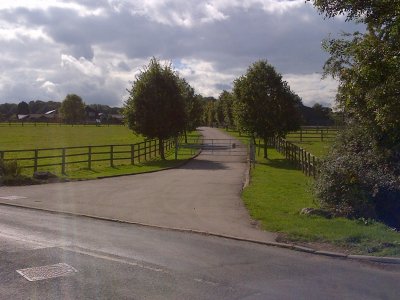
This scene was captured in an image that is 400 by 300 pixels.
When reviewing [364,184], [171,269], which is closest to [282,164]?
[364,184]

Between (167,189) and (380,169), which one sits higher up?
(380,169)

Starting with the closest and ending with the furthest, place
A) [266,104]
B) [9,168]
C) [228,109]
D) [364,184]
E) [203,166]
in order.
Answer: [364,184], [9,168], [203,166], [266,104], [228,109]

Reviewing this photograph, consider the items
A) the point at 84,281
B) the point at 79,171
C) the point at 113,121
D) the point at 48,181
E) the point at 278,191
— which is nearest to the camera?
the point at 84,281

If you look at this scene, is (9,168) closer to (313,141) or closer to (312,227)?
(312,227)

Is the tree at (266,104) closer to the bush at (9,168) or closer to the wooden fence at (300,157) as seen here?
→ the wooden fence at (300,157)

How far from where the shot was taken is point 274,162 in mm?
35750

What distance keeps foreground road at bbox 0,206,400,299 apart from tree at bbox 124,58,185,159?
2431 cm

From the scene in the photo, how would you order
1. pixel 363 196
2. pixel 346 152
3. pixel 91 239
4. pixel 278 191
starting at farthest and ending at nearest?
pixel 278 191 < pixel 346 152 < pixel 363 196 < pixel 91 239

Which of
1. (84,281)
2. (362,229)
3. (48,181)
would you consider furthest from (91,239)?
(48,181)

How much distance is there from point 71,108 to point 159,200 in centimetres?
16221

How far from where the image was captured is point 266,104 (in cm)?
3831

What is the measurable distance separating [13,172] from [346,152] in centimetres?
1345

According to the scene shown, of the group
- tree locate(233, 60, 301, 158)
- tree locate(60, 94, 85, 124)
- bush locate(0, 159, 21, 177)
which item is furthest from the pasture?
tree locate(60, 94, 85, 124)

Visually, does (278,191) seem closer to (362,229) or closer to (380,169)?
(380,169)
